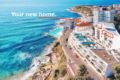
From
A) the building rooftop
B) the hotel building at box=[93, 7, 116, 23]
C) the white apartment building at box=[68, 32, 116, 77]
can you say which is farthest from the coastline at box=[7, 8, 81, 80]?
the building rooftop

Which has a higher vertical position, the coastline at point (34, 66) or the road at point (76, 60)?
the road at point (76, 60)

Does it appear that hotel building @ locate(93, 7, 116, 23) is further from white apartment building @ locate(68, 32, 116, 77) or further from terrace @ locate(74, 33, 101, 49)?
white apartment building @ locate(68, 32, 116, 77)

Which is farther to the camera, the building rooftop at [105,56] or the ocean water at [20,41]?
the ocean water at [20,41]

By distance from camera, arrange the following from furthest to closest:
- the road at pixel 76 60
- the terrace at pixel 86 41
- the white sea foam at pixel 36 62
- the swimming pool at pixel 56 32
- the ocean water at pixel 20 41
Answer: the swimming pool at pixel 56 32, the ocean water at pixel 20 41, the white sea foam at pixel 36 62, the terrace at pixel 86 41, the road at pixel 76 60

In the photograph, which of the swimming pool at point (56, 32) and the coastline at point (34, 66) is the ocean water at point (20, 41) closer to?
the coastline at point (34, 66)

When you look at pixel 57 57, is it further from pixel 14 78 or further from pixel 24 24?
pixel 24 24

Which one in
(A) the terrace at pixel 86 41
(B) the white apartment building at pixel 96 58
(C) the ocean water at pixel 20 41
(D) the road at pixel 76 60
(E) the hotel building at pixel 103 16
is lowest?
(C) the ocean water at pixel 20 41

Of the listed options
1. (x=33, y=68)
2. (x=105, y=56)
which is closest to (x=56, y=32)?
(x=33, y=68)

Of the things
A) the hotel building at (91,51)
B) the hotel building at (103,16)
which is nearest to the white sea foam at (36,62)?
the hotel building at (91,51)

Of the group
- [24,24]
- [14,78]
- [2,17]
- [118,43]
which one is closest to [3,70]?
[14,78]
